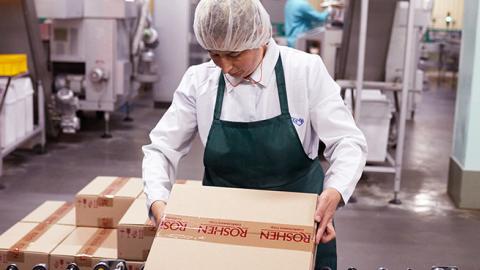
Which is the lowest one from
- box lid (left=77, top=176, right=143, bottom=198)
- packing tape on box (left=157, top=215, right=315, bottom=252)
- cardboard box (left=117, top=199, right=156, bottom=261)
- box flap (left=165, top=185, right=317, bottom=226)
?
cardboard box (left=117, top=199, right=156, bottom=261)

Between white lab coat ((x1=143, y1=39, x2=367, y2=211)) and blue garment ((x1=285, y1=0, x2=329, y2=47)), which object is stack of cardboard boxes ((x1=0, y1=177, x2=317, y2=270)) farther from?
blue garment ((x1=285, y1=0, x2=329, y2=47))

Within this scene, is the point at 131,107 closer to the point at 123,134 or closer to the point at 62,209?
the point at 123,134

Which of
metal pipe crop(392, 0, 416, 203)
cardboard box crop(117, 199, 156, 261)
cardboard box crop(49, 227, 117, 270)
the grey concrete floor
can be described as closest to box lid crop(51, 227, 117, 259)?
cardboard box crop(49, 227, 117, 270)

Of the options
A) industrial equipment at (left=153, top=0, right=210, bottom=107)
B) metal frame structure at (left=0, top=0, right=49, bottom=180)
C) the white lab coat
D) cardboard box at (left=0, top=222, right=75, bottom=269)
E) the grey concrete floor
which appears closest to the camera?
the white lab coat

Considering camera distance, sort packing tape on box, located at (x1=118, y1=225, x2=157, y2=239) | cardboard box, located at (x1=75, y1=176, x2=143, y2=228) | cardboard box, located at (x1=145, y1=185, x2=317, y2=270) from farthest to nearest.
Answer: cardboard box, located at (x1=75, y1=176, x2=143, y2=228), packing tape on box, located at (x1=118, y1=225, x2=157, y2=239), cardboard box, located at (x1=145, y1=185, x2=317, y2=270)

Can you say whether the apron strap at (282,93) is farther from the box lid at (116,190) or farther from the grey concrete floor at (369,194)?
the grey concrete floor at (369,194)

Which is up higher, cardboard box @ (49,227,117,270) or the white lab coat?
the white lab coat

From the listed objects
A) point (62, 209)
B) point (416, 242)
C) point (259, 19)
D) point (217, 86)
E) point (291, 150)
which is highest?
point (259, 19)

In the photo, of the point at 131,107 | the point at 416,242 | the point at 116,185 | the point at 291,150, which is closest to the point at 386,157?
the point at 416,242

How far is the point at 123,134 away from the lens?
6566 millimetres

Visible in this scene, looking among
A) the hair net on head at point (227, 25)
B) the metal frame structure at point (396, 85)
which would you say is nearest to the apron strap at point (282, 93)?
the hair net on head at point (227, 25)

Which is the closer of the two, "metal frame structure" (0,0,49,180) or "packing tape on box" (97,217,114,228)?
"packing tape on box" (97,217,114,228)

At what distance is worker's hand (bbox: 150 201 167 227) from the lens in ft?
5.82

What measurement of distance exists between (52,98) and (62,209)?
3099 mm
